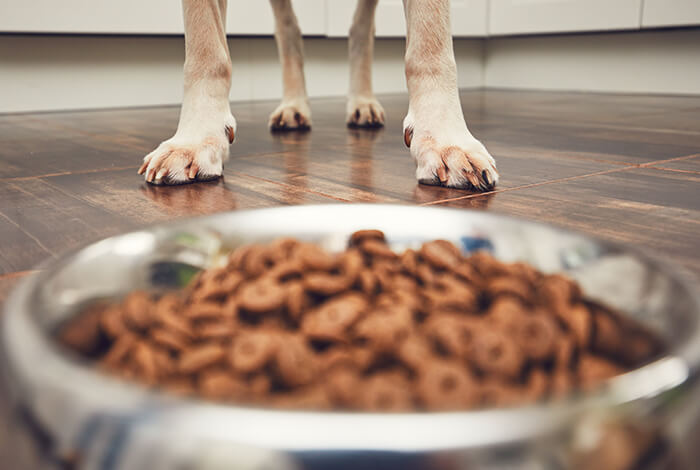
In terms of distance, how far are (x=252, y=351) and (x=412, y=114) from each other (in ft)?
2.94

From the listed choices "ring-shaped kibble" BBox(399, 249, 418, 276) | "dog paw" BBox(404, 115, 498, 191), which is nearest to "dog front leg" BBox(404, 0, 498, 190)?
"dog paw" BBox(404, 115, 498, 191)

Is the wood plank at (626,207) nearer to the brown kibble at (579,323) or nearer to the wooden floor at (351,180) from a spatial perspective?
the wooden floor at (351,180)

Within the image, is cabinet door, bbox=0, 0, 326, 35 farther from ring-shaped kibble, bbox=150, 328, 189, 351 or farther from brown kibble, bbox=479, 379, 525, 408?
brown kibble, bbox=479, 379, 525, 408

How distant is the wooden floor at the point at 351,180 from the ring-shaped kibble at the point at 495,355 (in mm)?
442

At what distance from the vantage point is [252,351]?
39cm

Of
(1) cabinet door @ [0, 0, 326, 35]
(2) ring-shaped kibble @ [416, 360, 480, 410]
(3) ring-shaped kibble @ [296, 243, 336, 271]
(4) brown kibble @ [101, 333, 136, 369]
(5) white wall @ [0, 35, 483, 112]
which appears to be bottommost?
(4) brown kibble @ [101, 333, 136, 369]

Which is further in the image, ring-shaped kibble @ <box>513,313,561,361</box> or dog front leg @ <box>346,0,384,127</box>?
dog front leg @ <box>346,0,384,127</box>

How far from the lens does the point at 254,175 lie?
1.31 meters

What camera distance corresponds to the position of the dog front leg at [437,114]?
1.13 meters

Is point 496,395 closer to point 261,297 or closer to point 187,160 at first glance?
point 261,297

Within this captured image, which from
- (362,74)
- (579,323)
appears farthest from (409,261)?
(362,74)

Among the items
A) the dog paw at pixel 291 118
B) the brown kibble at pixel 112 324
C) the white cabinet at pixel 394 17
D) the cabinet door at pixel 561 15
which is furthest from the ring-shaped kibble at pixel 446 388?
the cabinet door at pixel 561 15

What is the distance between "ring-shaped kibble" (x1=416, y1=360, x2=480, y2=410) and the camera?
337 mm

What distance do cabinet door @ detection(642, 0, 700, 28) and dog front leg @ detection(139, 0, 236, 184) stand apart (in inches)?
112
